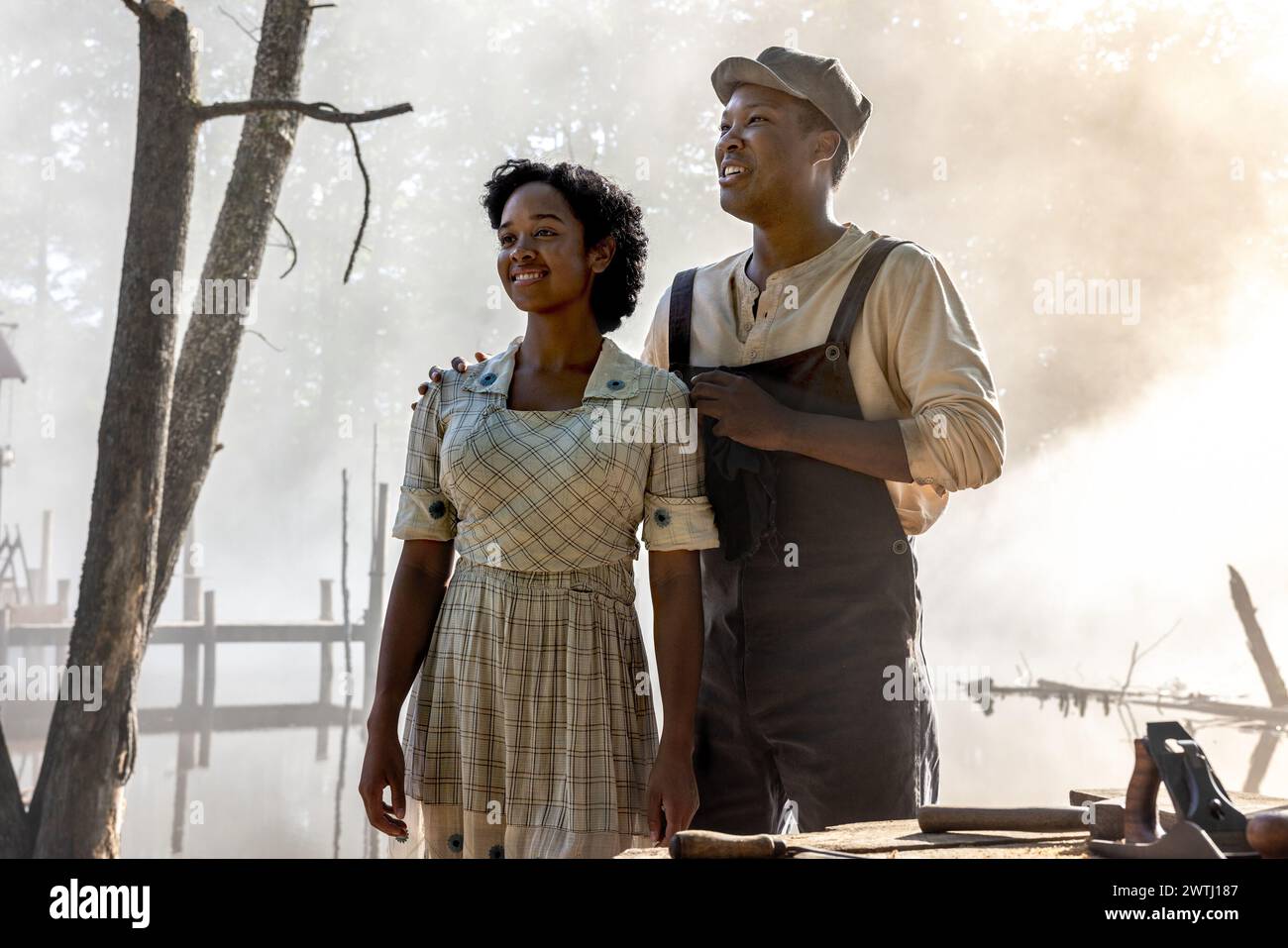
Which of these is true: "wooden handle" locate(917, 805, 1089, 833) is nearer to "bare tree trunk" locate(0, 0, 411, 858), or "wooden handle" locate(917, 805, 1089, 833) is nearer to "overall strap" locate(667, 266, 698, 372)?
"overall strap" locate(667, 266, 698, 372)

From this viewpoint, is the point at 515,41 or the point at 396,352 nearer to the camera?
the point at 515,41

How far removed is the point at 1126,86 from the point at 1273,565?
876cm

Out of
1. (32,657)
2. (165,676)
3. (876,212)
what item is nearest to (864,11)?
(876,212)

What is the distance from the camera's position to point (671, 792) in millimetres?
2594

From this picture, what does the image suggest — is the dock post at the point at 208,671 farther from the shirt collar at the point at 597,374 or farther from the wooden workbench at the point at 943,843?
the wooden workbench at the point at 943,843

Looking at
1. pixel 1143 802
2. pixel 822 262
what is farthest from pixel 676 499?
pixel 1143 802

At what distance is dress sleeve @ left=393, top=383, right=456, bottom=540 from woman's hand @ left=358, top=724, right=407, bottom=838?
0.43 m

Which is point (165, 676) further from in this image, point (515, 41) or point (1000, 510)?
point (1000, 510)

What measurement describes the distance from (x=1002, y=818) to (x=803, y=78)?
190cm

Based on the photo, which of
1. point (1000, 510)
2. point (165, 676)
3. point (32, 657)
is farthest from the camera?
point (165, 676)

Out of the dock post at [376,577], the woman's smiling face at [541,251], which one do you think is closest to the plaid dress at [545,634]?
the woman's smiling face at [541,251]

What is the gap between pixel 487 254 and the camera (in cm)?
2956

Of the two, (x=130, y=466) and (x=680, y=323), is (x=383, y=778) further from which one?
(x=130, y=466)

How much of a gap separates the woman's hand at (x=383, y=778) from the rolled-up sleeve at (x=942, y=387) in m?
1.27
